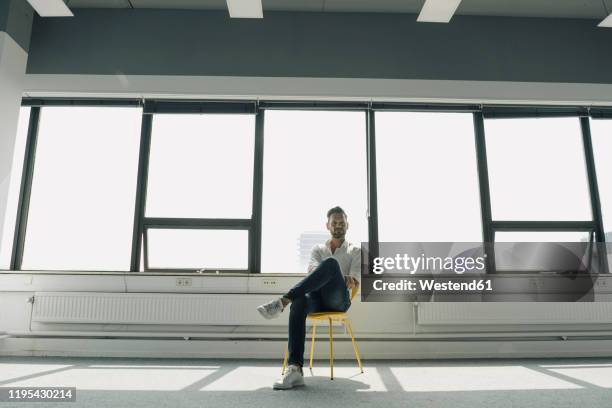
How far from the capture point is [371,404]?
2.29 meters

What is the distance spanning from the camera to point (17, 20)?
4086 millimetres

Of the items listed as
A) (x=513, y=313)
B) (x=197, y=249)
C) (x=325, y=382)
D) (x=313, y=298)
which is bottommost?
(x=325, y=382)

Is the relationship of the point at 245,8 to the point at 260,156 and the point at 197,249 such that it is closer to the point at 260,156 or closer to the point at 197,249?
the point at 260,156

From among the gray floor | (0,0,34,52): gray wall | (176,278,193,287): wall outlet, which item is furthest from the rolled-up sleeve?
(0,0,34,52): gray wall

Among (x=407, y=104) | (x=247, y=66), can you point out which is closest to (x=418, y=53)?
(x=407, y=104)

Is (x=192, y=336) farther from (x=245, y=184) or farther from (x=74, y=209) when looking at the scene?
(x=74, y=209)

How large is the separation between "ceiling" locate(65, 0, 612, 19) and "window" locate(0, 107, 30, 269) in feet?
4.13

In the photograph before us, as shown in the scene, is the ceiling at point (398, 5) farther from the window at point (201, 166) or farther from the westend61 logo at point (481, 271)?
the westend61 logo at point (481, 271)

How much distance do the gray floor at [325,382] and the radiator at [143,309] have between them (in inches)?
13.1

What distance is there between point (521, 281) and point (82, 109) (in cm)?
454

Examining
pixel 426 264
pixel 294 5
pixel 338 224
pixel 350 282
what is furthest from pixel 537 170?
pixel 294 5

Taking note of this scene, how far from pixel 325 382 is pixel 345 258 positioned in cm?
88

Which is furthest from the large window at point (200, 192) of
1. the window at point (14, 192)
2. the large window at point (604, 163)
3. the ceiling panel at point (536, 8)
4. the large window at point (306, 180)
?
the large window at point (604, 163)

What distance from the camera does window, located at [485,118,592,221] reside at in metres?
4.39
